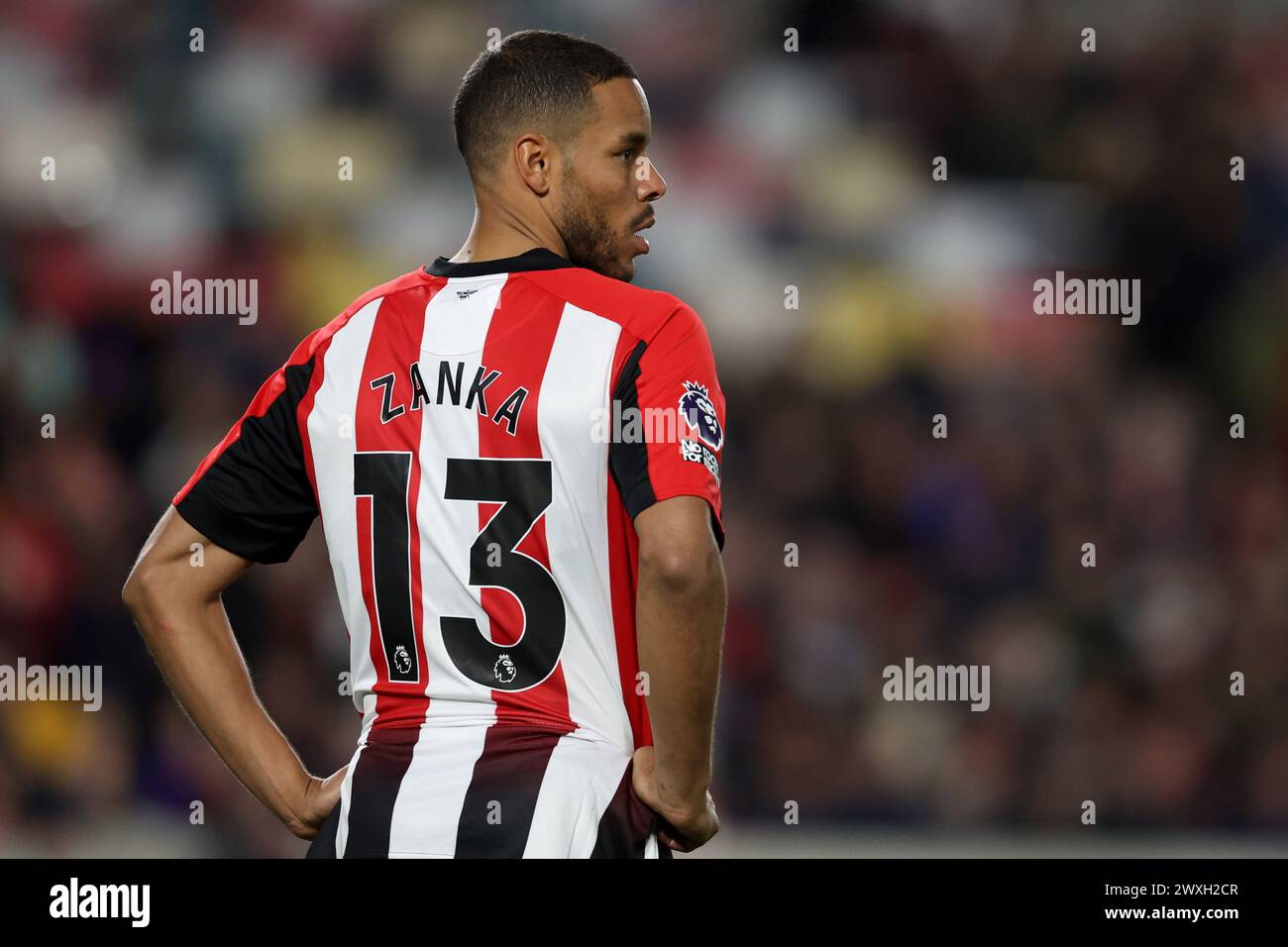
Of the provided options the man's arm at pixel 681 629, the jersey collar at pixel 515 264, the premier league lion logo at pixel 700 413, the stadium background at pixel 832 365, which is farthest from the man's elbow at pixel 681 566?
the stadium background at pixel 832 365

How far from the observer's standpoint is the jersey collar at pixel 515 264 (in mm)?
2004

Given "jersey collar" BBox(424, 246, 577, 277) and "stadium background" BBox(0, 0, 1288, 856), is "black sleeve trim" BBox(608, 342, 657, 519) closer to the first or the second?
"jersey collar" BBox(424, 246, 577, 277)

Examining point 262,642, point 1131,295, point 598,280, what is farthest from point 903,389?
point 598,280

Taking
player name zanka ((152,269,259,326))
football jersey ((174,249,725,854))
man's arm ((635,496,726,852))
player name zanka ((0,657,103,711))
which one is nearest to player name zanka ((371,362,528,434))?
football jersey ((174,249,725,854))

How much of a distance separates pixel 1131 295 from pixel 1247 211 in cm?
68

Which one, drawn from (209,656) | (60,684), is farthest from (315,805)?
(60,684)

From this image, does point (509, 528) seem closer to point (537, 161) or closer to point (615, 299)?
point (615, 299)

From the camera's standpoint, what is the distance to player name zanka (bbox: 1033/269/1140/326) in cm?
594

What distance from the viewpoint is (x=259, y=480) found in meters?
2.07

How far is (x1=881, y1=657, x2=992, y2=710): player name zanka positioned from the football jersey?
3352mm

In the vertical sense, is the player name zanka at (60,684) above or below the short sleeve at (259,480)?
below

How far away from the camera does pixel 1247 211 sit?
621 centimetres

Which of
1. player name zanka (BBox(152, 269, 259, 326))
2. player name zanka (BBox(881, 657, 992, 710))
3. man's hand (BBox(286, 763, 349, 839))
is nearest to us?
man's hand (BBox(286, 763, 349, 839))

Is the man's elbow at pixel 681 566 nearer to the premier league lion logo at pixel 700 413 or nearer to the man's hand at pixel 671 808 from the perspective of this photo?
the premier league lion logo at pixel 700 413
